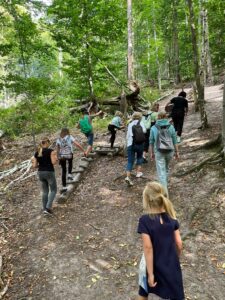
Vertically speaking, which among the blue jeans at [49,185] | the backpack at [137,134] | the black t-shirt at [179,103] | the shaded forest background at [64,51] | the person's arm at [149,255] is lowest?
the blue jeans at [49,185]

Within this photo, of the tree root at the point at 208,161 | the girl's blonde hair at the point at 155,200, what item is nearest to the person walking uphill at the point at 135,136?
the tree root at the point at 208,161

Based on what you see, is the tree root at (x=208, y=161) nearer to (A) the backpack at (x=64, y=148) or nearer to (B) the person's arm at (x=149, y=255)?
(A) the backpack at (x=64, y=148)

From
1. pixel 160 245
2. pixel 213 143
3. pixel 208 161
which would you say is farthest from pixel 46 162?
pixel 213 143

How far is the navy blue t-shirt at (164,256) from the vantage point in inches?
131

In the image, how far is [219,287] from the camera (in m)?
5.17

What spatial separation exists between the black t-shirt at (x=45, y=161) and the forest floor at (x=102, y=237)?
1.28 meters

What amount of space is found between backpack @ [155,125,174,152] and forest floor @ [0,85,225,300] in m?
1.47

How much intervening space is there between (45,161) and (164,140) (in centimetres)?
283

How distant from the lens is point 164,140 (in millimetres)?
7203

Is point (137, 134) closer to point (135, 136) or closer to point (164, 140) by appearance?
point (135, 136)

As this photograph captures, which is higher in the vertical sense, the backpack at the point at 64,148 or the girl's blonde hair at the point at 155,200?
the girl's blonde hair at the point at 155,200

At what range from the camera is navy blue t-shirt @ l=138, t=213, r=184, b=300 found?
3328 mm

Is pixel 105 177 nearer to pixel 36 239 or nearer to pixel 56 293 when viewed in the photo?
pixel 36 239

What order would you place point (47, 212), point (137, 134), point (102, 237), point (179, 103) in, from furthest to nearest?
point (179, 103)
point (137, 134)
point (47, 212)
point (102, 237)
